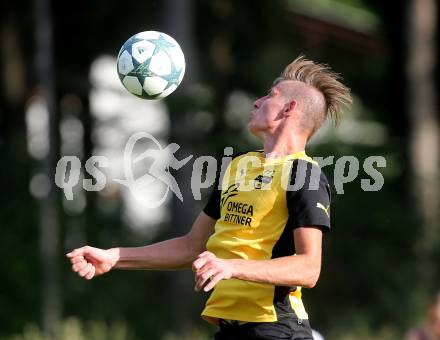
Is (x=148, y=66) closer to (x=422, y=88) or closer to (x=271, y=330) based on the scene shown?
(x=271, y=330)

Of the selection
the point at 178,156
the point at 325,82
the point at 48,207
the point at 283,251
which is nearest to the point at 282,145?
the point at 325,82

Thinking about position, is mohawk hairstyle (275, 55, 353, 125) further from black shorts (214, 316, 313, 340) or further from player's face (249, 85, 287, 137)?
black shorts (214, 316, 313, 340)

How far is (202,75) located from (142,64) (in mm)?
10483

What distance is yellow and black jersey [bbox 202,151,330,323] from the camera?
5301mm

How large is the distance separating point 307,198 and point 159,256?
957 mm

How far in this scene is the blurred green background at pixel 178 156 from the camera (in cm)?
1461

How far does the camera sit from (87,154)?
16.7 metres

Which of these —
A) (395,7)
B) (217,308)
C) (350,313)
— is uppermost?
(395,7)

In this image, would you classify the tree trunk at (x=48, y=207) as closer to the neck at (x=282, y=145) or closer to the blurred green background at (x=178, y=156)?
the blurred green background at (x=178, y=156)

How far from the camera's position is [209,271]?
4754 mm

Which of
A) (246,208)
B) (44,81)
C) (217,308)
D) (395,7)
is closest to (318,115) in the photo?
(246,208)

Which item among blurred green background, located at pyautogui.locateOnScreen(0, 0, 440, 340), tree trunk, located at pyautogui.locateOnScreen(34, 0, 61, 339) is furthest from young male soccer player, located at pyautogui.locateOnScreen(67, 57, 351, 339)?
tree trunk, located at pyautogui.locateOnScreen(34, 0, 61, 339)

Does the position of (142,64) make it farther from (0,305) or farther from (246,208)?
(0,305)

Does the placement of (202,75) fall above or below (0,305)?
above
